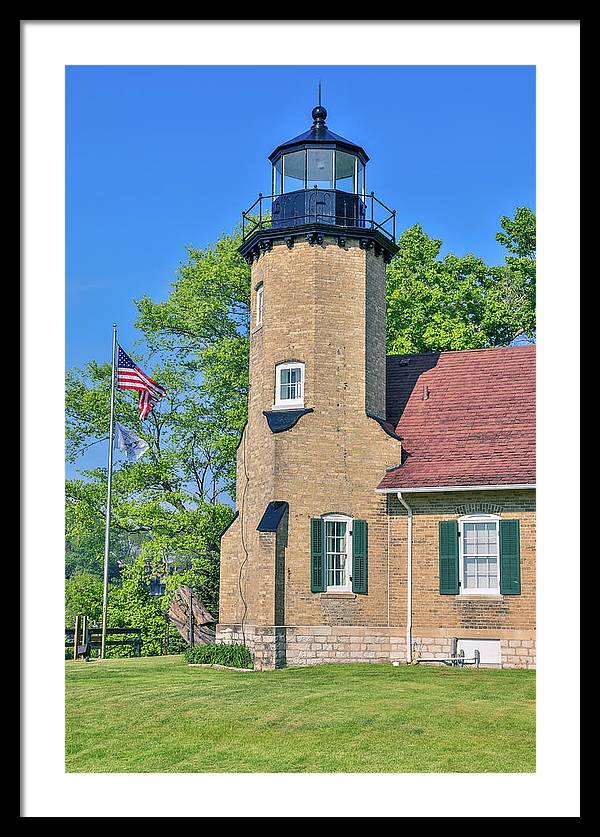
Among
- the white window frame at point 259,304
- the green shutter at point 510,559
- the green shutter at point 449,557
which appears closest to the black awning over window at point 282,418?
the white window frame at point 259,304

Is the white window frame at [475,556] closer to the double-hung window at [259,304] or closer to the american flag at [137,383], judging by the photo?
the double-hung window at [259,304]

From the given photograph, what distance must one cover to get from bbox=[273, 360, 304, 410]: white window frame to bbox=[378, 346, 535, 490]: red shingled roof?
230 centimetres

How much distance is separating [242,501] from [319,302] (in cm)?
461

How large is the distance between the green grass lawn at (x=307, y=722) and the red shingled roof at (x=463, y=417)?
3710 millimetres

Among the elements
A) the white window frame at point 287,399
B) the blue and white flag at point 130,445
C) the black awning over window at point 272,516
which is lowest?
the black awning over window at point 272,516

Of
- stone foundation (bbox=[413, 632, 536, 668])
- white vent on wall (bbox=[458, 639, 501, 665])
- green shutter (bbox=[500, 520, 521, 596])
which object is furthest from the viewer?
white vent on wall (bbox=[458, 639, 501, 665])

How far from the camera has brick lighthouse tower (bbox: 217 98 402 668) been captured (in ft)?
62.8

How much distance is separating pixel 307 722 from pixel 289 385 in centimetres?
890

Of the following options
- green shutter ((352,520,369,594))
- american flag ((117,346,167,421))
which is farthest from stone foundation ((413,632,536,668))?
american flag ((117,346,167,421))

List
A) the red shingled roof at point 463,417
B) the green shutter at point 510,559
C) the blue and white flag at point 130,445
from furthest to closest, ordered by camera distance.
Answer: the blue and white flag at point 130,445, the red shingled roof at point 463,417, the green shutter at point 510,559

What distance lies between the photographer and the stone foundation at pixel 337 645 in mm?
18812

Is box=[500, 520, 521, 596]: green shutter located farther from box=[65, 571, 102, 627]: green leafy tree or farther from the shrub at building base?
box=[65, 571, 102, 627]: green leafy tree

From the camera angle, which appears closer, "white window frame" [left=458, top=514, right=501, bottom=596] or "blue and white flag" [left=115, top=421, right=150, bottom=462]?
"white window frame" [left=458, top=514, right=501, bottom=596]

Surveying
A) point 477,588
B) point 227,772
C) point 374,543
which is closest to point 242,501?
point 374,543
